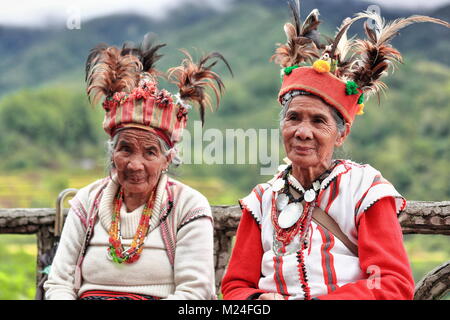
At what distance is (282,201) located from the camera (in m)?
2.87

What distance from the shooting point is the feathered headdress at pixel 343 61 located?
2.76m

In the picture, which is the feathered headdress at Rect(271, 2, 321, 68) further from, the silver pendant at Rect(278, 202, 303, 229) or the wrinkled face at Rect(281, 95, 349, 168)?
the silver pendant at Rect(278, 202, 303, 229)

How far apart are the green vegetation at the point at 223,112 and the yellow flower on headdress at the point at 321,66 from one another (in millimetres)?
16538

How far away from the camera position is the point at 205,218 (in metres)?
3.16

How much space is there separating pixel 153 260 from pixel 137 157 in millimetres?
543

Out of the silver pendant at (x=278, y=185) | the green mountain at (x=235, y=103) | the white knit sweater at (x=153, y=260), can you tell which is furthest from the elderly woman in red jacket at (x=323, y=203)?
the green mountain at (x=235, y=103)

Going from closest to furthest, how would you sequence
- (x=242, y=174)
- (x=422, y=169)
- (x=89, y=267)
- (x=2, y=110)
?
(x=89, y=267)
(x=242, y=174)
(x=422, y=169)
(x=2, y=110)

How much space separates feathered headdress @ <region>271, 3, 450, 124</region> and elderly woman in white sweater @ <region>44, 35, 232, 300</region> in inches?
21.2

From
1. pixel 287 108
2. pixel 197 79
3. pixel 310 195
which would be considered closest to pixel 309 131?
pixel 287 108

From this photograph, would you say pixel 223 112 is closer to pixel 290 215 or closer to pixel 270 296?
pixel 290 215

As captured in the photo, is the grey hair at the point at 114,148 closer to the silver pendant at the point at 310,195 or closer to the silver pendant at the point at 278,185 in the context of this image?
the silver pendant at the point at 278,185
